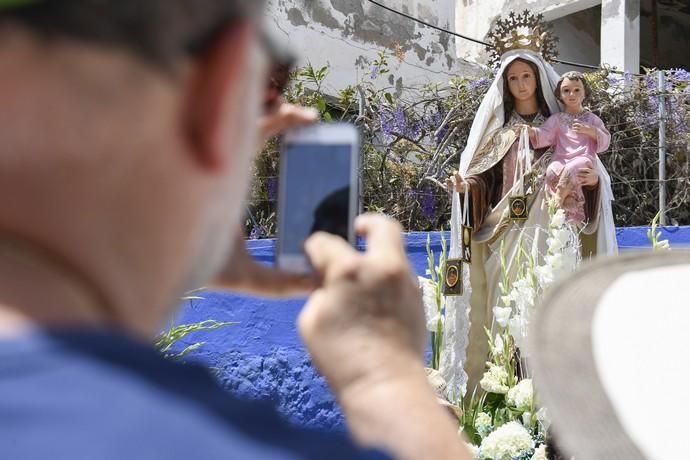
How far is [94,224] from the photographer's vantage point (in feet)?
1.45

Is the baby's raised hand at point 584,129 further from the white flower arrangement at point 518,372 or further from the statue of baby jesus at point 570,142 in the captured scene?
the white flower arrangement at point 518,372

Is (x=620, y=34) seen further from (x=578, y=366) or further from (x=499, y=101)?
(x=578, y=366)

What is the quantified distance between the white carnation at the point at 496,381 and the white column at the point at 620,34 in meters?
6.76

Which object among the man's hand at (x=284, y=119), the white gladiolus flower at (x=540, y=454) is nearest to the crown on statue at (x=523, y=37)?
the white gladiolus flower at (x=540, y=454)

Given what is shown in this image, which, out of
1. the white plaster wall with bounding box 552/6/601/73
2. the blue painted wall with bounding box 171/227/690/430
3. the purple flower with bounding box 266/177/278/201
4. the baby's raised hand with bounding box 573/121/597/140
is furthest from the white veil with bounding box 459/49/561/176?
the white plaster wall with bounding box 552/6/601/73

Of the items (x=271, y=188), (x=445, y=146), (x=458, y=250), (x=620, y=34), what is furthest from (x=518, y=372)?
(x=620, y=34)

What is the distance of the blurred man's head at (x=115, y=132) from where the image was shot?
43 centimetres

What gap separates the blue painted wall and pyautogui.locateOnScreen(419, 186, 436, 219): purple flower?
77.8 inches

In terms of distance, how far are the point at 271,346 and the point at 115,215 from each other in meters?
4.99

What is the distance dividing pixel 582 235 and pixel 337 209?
418cm

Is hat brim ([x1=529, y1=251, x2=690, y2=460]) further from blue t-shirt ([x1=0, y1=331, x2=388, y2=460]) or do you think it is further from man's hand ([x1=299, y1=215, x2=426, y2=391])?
blue t-shirt ([x1=0, y1=331, x2=388, y2=460])

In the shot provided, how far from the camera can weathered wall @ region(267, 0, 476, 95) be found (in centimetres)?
1034

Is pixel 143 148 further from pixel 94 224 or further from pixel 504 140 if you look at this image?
pixel 504 140

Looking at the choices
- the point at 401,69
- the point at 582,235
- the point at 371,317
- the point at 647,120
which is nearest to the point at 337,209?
the point at 371,317
